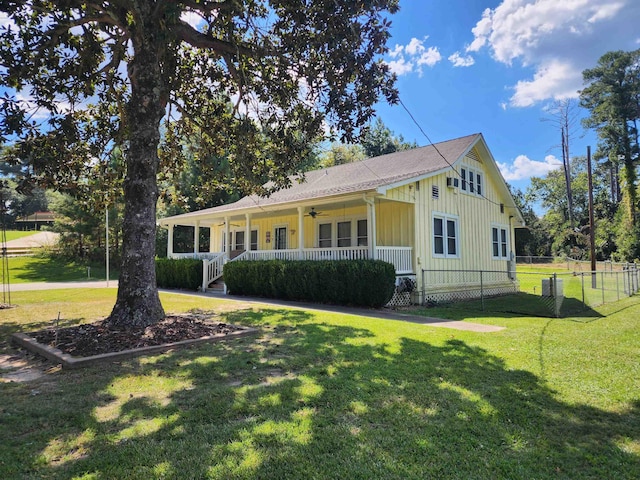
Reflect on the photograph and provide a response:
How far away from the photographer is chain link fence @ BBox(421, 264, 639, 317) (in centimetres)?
1109

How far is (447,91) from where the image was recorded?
16.7m

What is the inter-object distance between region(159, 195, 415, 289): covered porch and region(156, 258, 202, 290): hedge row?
527 mm

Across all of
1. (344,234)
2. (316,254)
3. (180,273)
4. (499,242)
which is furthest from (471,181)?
(180,273)

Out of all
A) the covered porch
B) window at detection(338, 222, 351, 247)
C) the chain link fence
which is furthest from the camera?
window at detection(338, 222, 351, 247)

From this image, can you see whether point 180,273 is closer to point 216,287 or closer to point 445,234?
point 216,287

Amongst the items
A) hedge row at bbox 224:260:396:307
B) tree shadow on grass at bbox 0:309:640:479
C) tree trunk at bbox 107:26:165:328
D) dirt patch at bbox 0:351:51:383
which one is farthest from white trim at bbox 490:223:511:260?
dirt patch at bbox 0:351:51:383

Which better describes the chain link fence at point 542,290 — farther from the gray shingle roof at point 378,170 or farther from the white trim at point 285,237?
the white trim at point 285,237

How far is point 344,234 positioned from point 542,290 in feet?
24.4

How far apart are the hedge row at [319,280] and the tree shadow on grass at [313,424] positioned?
19.2 ft

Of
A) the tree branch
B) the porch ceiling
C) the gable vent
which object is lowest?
the porch ceiling

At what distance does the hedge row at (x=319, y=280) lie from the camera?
11.2m

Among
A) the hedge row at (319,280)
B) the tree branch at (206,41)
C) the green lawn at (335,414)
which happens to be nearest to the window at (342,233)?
the hedge row at (319,280)

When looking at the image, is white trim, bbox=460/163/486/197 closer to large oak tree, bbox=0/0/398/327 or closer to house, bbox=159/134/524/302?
house, bbox=159/134/524/302

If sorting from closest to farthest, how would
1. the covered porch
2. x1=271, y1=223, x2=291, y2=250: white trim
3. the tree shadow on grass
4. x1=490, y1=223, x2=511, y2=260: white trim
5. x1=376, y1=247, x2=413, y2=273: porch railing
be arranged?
the tree shadow on grass, x1=376, y1=247, x2=413, y2=273: porch railing, the covered porch, x1=490, y1=223, x2=511, y2=260: white trim, x1=271, y1=223, x2=291, y2=250: white trim
